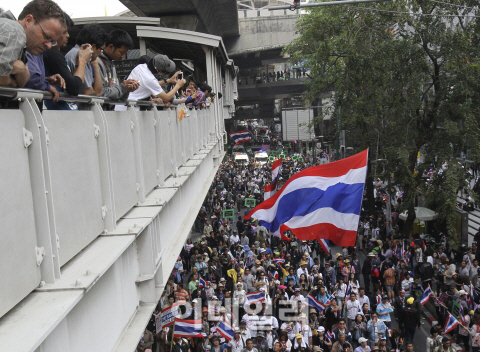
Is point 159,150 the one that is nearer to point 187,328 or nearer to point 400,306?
point 187,328

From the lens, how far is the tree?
1859 cm

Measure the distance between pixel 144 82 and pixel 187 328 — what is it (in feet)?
16.3

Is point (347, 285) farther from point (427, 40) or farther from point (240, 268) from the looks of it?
point (427, 40)

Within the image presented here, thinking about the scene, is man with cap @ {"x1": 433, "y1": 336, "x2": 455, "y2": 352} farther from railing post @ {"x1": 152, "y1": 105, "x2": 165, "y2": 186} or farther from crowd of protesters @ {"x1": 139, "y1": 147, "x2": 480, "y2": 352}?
railing post @ {"x1": 152, "y1": 105, "x2": 165, "y2": 186}

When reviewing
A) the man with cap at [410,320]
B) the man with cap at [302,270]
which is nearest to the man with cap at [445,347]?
the man with cap at [410,320]

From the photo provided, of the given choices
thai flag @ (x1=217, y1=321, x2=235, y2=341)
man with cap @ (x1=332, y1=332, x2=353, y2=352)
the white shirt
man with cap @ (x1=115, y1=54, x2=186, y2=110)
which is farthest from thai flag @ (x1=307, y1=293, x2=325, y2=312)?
the white shirt

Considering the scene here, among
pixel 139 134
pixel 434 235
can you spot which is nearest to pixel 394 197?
pixel 434 235

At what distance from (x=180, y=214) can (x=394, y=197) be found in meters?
23.5

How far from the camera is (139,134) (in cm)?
608

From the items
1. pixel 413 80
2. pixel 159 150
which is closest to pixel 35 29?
pixel 159 150

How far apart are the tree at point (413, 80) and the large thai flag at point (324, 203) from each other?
755 cm

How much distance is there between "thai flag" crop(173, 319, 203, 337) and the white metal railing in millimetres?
4726

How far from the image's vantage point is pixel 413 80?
19.4 meters

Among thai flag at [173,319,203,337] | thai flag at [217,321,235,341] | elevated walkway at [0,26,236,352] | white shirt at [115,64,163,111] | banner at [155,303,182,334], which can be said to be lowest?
thai flag at [217,321,235,341]
